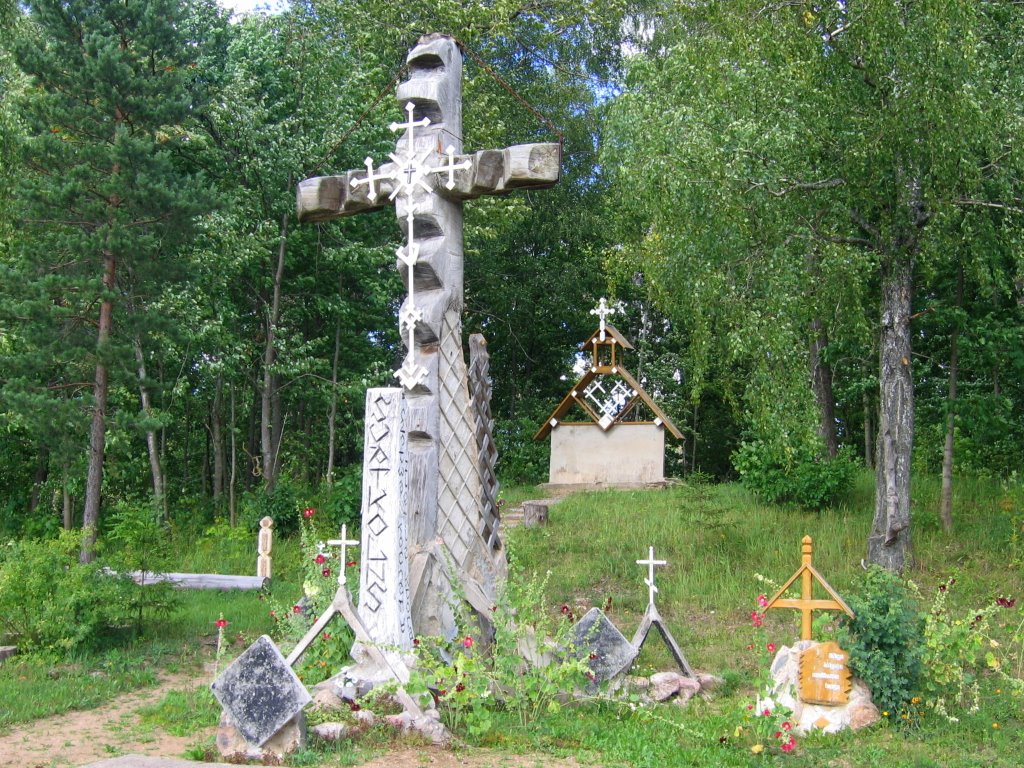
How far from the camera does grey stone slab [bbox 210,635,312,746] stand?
6.38 meters

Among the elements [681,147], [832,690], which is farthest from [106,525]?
[832,690]

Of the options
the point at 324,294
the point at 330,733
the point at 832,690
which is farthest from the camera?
the point at 324,294

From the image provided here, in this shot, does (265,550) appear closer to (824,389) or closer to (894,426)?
(894,426)

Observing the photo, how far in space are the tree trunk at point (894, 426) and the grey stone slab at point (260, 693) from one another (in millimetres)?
7444

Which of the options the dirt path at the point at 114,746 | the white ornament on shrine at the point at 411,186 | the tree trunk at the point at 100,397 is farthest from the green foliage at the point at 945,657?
the tree trunk at the point at 100,397

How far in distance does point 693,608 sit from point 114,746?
266 inches

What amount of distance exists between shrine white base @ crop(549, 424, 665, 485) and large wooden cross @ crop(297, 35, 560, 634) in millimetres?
11267

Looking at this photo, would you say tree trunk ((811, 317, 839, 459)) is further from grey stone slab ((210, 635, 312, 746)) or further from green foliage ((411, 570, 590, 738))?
grey stone slab ((210, 635, 312, 746))

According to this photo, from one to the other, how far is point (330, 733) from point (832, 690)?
133 inches

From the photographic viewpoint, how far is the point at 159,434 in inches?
904

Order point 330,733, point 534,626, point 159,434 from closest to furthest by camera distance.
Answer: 1. point 330,733
2. point 534,626
3. point 159,434

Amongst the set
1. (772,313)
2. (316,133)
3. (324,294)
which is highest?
(316,133)

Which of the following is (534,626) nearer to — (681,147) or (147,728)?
(147,728)

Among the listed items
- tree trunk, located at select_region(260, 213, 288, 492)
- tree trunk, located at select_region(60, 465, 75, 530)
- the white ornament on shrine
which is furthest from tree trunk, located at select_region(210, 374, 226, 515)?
the white ornament on shrine
